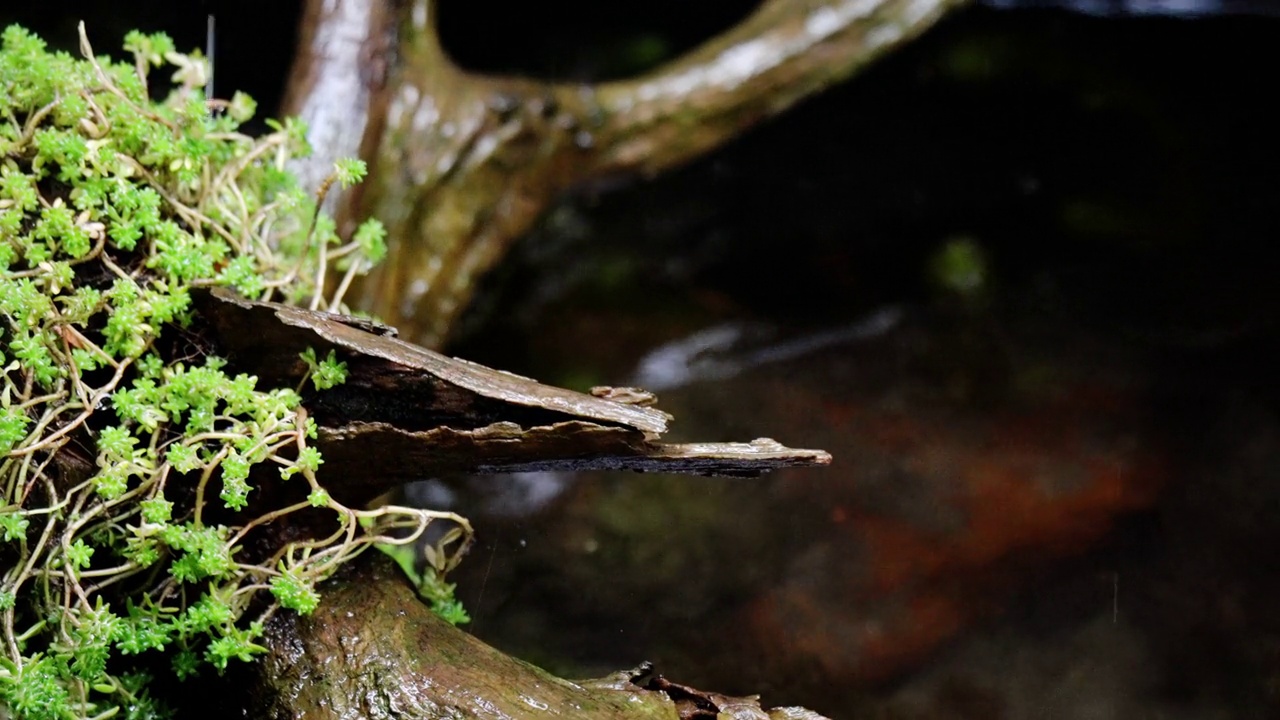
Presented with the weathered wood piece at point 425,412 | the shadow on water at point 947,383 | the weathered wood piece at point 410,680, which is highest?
the shadow on water at point 947,383

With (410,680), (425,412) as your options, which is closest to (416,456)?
(425,412)

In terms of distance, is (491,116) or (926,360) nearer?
(491,116)

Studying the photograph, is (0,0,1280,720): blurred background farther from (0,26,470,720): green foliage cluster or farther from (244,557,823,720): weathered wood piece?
(0,26,470,720): green foliage cluster

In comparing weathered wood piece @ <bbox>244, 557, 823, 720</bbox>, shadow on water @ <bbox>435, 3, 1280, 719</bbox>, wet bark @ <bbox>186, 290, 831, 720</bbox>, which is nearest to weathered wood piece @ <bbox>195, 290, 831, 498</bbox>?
wet bark @ <bbox>186, 290, 831, 720</bbox>

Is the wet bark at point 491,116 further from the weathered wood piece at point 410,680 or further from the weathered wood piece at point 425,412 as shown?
the weathered wood piece at point 410,680

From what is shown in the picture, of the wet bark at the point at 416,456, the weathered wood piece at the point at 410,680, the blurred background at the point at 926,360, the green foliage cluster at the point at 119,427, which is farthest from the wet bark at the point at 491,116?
the weathered wood piece at the point at 410,680

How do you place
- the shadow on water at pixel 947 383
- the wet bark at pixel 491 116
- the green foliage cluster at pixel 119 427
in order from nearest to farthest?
the green foliage cluster at pixel 119 427 → the shadow on water at pixel 947 383 → the wet bark at pixel 491 116

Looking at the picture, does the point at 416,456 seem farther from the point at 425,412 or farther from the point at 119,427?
the point at 119,427
